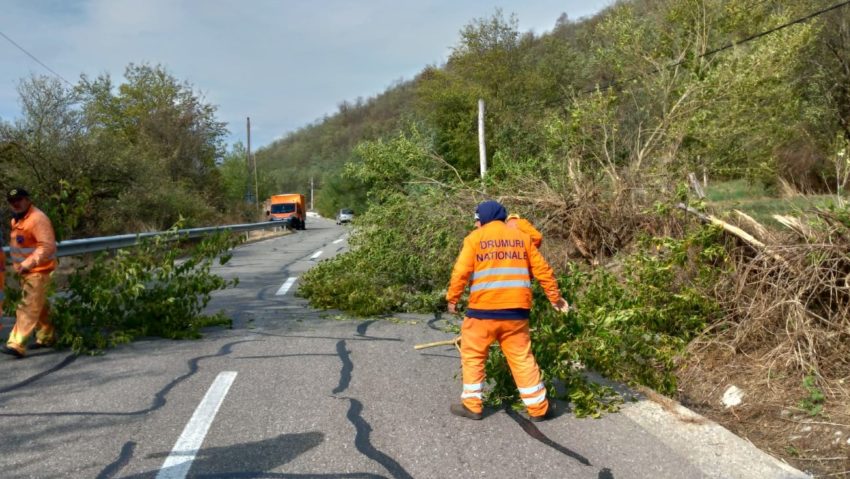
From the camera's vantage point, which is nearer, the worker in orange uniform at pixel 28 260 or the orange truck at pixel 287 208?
the worker in orange uniform at pixel 28 260

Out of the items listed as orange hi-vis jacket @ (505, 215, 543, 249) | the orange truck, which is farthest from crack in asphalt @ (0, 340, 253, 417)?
the orange truck

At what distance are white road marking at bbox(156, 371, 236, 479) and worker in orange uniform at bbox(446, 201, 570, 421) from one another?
1.75m

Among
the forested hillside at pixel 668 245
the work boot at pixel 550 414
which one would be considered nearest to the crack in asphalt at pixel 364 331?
the forested hillside at pixel 668 245

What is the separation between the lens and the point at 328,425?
4555 mm

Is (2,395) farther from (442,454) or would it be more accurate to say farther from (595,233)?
(595,233)

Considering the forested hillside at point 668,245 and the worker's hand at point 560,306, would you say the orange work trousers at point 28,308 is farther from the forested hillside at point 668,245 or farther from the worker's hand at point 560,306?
the worker's hand at point 560,306

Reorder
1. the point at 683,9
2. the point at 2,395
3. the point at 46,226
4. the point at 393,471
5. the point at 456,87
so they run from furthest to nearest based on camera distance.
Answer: the point at 456,87, the point at 683,9, the point at 46,226, the point at 2,395, the point at 393,471

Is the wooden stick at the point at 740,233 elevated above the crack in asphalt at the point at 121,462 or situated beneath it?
elevated above

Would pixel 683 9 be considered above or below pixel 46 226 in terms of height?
above

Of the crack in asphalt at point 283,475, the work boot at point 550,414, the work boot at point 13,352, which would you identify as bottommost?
the work boot at point 550,414

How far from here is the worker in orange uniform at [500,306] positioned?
15.6 feet

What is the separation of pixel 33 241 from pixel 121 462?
3581 millimetres

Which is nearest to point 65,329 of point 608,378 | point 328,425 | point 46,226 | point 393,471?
point 46,226

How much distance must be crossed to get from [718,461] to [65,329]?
6.02m
